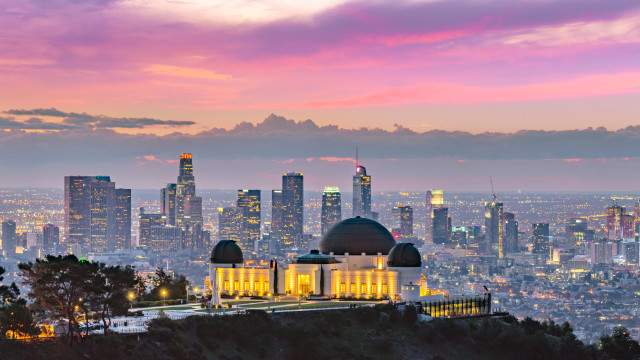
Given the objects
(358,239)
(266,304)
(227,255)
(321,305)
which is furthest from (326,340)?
(227,255)

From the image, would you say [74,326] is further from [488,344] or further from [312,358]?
[488,344]

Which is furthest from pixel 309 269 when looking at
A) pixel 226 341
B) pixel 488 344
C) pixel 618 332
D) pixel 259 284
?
pixel 618 332

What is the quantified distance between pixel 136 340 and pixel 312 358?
59.1ft

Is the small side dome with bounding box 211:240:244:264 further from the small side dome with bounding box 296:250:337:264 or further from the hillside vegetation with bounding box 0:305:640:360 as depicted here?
the hillside vegetation with bounding box 0:305:640:360

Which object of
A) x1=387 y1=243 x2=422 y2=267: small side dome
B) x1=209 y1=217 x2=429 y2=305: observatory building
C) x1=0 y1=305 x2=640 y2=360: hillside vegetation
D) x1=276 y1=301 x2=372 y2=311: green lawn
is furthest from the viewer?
x1=387 y1=243 x2=422 y2=267: small side dome

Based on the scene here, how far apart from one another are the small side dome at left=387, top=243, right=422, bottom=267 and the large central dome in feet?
16.4

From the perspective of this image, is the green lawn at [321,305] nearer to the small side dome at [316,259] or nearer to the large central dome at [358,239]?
the small side dome at [316,259]

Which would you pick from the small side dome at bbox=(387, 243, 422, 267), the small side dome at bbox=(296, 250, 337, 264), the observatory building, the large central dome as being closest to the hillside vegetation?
the observatory building

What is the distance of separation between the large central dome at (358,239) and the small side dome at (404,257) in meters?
5.01

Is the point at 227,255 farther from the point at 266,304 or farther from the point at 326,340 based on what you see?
the point at 326,340

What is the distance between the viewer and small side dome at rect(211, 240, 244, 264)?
13675 cm

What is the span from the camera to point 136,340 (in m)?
88.1

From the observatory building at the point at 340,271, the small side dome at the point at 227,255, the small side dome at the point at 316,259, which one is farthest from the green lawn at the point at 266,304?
the small side dome at the point at 227,255

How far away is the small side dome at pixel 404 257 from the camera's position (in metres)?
127
